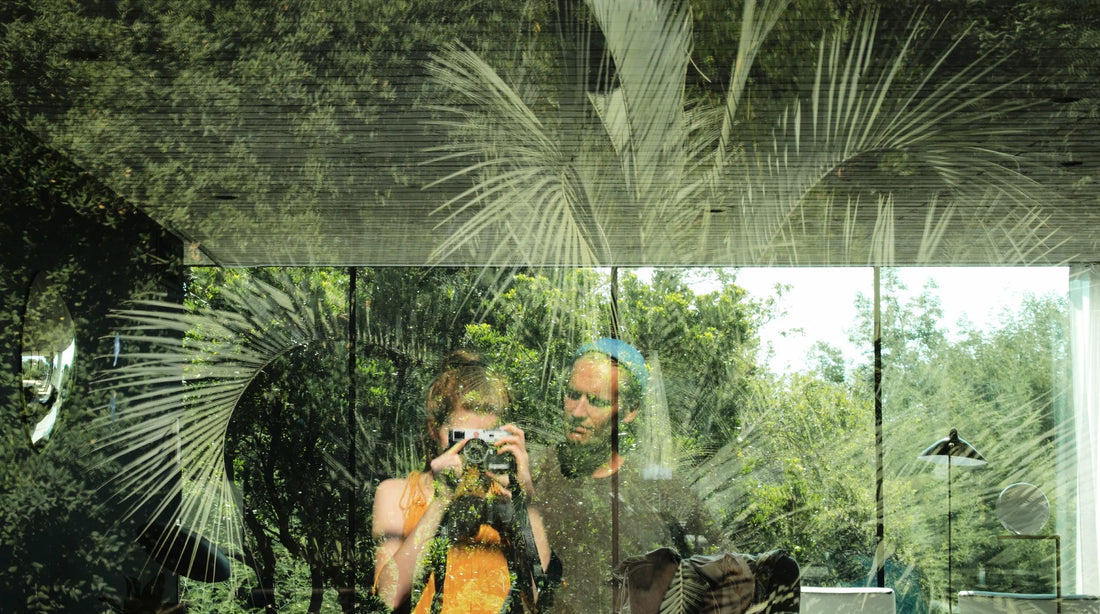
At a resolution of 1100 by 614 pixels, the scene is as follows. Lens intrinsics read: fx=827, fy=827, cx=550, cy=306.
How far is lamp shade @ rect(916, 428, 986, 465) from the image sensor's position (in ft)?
5.36

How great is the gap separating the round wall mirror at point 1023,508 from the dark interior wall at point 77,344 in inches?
65.8

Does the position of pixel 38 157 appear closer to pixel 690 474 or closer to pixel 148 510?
pixel 148 510

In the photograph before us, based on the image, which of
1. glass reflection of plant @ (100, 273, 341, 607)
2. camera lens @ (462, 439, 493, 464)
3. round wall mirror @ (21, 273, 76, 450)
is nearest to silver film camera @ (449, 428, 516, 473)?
camera lens @ (462, 439, 493, 464)

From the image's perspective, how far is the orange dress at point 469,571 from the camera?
5.46 feet

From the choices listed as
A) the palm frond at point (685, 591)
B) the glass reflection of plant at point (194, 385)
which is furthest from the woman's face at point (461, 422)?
the palm frond at point (685, 591)

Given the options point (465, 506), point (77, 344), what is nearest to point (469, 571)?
point (465, 506)

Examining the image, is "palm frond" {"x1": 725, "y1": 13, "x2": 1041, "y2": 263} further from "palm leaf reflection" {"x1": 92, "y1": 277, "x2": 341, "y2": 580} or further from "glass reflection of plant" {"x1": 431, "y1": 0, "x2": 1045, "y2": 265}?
"palm leaf reflection" {"x1": 92, "y1": 277, "x2": 341, "y2": 580}

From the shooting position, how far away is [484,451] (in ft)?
5.63

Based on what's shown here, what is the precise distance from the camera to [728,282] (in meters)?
1.69

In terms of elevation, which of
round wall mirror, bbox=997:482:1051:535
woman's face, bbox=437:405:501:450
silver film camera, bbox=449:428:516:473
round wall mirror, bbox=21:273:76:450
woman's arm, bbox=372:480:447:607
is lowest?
woman's arm, bbox=372:480:447:607

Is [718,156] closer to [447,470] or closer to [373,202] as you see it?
[373,202]

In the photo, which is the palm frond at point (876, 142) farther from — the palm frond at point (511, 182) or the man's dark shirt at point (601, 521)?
the man's dark shirt at point (601, 521)

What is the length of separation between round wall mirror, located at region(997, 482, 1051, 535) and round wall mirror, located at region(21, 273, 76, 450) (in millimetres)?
1807

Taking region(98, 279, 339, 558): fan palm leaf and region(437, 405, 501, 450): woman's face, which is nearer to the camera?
region(98, 279, 339, 558): fan palm leaf
